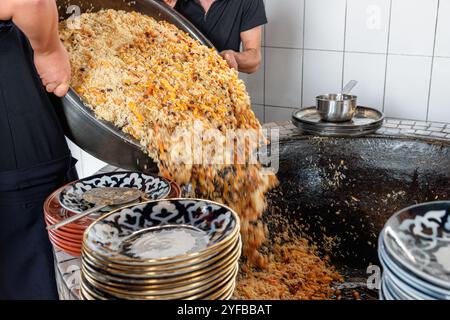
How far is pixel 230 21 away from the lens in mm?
2605

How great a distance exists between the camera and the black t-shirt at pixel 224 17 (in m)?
2.57

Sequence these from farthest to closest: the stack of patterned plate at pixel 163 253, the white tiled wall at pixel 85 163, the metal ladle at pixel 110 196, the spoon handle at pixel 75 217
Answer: the white tiled wall at pixel 85 163 → the metal ladle at pixel 110 196 → the spoon handle at pixel 75 217 → the stack of patterned plate at pixel 163 253

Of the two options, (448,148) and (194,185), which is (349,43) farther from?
(194,185)

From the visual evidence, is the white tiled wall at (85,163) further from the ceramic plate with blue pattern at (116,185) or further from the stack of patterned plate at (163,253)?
the stack of patterned plate at (163,253)

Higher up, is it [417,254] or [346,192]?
[417,254]

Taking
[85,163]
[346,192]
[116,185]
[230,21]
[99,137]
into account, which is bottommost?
[85,163]

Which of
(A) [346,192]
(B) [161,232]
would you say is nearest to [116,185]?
(B) [161,232]

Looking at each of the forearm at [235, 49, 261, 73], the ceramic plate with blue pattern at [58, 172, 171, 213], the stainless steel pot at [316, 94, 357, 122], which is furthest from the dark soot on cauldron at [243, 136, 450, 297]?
the forearm at [235, 49, 261, 73]

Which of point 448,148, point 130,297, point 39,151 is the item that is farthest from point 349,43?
point 130,297

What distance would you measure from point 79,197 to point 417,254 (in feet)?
2.81

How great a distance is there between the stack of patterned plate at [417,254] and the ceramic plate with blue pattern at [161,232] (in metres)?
0.29

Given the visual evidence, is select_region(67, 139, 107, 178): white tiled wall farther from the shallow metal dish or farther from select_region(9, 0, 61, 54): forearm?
select_region(9, 0, 61, 54): forearm

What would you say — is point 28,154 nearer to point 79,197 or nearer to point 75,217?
point 79,197

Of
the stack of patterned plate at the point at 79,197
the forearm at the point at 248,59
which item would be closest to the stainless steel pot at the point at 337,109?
the forearm at the point at 248,59
